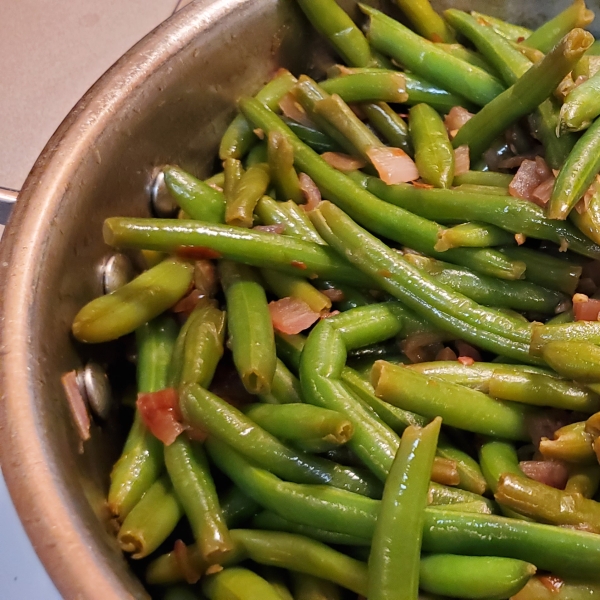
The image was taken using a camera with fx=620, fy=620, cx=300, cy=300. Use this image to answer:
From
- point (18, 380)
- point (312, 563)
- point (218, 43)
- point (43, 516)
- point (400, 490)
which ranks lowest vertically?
point (312, 563)

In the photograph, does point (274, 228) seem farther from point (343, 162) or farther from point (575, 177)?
point (575, 177)

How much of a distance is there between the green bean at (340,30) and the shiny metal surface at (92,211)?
0.09 meters

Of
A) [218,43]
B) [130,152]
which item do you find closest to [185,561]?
[130,152]

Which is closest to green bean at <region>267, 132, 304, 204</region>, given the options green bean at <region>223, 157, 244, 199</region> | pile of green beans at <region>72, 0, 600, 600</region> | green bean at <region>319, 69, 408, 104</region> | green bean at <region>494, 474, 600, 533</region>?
pile of green beans at <region>72, 0, 600, 600</region>

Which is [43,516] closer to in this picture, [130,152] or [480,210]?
[130,152]

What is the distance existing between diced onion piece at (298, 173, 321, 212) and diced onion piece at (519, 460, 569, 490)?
0.96 meters

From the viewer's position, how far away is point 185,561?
4.76ft

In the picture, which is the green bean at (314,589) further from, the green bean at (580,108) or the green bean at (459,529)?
the green bean at (580,108)

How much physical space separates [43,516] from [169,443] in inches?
12.8

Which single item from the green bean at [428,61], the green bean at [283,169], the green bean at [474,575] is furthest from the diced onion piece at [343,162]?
the green bean at [474,575]

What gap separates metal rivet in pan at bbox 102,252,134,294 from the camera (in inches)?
71.3

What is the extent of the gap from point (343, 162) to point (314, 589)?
1255 mm

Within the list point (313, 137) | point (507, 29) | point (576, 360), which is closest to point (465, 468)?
point (576, 360)

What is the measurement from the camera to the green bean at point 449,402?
1493 mm
